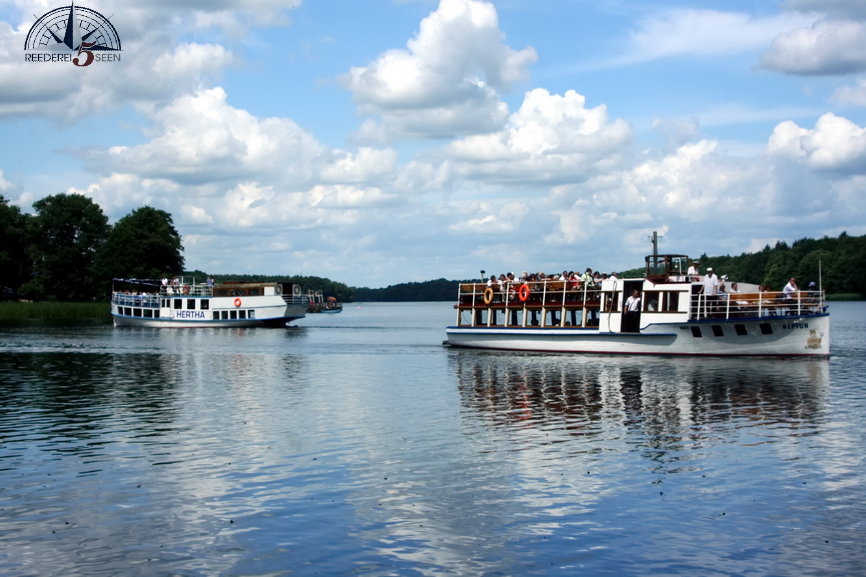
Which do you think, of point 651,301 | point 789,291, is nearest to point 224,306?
point 651,301

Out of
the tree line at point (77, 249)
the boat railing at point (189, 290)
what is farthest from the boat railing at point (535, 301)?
the tree line at point (77, 249)

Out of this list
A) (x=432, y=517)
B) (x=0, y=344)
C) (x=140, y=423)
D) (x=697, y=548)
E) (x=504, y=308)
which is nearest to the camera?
(x=697, y=548)

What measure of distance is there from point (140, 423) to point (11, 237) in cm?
12846

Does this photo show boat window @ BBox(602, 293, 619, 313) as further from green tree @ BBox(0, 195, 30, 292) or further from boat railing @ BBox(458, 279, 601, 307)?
green tree @ BBox(0, 195, 30, 292)

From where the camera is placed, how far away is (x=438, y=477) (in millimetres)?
19219

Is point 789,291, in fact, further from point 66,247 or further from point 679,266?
point 66,247

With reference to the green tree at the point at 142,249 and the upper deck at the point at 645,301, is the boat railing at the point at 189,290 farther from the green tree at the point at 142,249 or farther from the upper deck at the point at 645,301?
the upper deck at the point at 645,301

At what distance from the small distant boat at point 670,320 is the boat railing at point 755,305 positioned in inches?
2.0

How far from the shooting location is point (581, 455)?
853 inches

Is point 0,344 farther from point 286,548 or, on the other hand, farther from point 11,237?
point 11,237

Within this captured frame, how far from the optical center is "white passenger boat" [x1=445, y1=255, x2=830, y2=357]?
48750 mm

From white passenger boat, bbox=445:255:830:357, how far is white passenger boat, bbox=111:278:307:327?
4813 cm

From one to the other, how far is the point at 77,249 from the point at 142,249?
14969 mm

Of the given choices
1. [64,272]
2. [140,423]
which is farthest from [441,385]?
[64,272]
